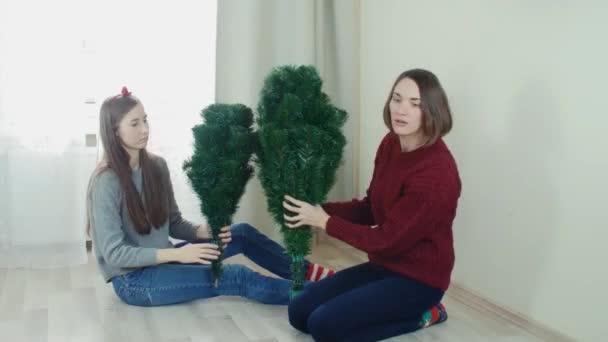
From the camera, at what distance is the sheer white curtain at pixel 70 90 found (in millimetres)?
2508

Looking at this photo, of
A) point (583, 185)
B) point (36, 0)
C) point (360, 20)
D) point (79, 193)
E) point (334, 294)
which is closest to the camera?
point (583, 185)

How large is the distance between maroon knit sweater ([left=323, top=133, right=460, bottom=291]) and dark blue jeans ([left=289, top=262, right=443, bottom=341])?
5cm

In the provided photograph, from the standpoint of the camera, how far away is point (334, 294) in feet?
6.39

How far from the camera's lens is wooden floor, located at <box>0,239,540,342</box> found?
1.92 m

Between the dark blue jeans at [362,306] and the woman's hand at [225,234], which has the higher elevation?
the woman's hand at [225,234]

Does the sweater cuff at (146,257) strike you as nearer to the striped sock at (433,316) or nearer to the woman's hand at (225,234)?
the woman's hand at (225,234)

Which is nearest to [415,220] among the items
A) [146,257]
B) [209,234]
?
[209,234]

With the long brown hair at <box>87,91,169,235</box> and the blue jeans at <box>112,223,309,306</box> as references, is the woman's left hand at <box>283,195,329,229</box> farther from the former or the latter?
the long brown hair at <box>87,91,169,235</box>

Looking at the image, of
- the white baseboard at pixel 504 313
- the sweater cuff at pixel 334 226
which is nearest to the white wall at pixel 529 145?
the white baseboard at pixel 504 313

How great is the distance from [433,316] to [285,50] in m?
1.49

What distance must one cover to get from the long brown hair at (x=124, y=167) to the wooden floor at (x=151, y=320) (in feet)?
0.99

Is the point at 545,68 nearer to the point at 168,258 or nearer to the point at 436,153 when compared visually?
the point at 436,153

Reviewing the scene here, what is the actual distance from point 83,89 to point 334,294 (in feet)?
4.76

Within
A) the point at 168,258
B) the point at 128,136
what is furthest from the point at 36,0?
the point at 168,258
